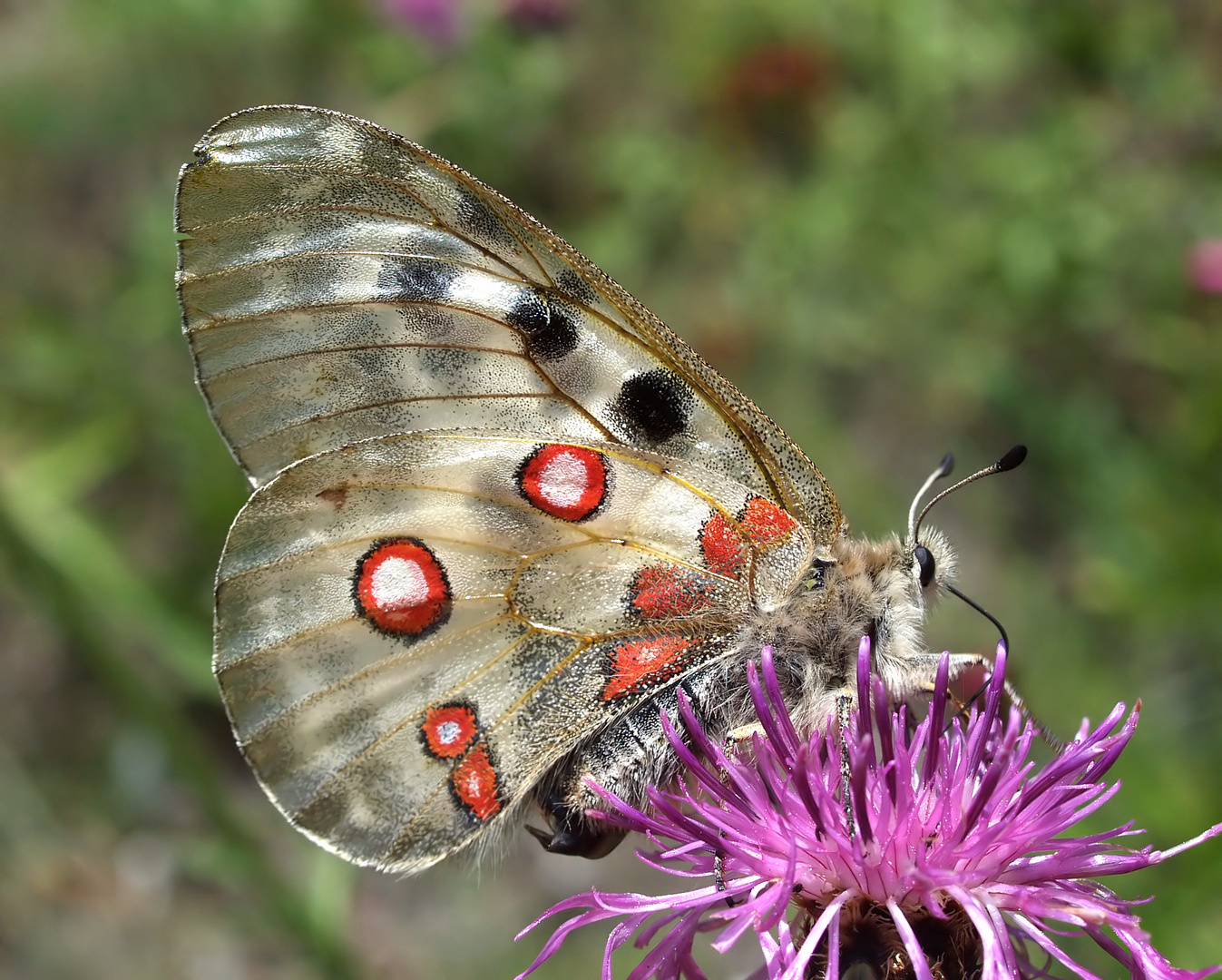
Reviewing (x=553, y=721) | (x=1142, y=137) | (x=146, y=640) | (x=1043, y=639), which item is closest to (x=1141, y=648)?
(x=1043, y=639)

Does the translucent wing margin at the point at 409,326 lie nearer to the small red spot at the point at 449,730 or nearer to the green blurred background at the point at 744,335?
the small red spot at the point at 449,730

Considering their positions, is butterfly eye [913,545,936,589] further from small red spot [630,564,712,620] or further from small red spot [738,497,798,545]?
small red spot [630,564,712,620]

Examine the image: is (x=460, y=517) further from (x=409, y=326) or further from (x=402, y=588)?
(x=409, y=326)

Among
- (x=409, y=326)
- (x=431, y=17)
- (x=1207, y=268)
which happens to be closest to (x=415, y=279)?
(x=409, y=326)

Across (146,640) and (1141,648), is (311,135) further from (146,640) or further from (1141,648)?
(1141,648)

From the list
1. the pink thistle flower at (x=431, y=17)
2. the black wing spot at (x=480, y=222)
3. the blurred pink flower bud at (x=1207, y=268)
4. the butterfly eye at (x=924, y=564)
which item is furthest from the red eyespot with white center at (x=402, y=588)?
the pink thistle flower at (x=431, y=17)

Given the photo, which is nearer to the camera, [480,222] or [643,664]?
[643,664]
